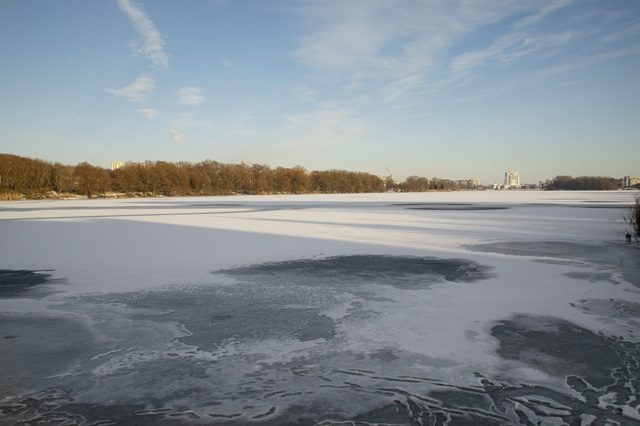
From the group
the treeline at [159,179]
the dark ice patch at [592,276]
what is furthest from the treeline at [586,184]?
the dark ice patch at [592,276]

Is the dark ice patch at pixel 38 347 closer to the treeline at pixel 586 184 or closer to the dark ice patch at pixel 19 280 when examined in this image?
the dark ice patch at pixel 19 280

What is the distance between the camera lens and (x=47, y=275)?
22.1ft

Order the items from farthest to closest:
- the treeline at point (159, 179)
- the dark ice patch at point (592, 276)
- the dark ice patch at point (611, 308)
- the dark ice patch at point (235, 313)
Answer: the treeline at point (159, 179), the dark ice patch at point (592, 276), the dark ice patch at point (611, 308), the dark ice patch at point (235, 313)

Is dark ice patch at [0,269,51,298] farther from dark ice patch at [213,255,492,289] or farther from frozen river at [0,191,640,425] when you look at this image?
dark ice patch at [213,255,492,289]

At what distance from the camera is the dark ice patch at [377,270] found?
6.27 m

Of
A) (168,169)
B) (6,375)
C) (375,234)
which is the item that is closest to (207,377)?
(6,375)

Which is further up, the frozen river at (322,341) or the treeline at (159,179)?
the treeline at (159,179)

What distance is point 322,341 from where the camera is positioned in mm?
3676

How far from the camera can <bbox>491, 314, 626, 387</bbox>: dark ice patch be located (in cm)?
301

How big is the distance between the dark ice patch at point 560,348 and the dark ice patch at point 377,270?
1906 millimetres

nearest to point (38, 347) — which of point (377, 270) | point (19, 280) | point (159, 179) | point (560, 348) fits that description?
point (19, 280)

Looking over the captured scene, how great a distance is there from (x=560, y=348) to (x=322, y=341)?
2032mm

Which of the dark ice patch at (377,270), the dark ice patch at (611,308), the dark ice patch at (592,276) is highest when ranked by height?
the dark ice patch at (611,308)

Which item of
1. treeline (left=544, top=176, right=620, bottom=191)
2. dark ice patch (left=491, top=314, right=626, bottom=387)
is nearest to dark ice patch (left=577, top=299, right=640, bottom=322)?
dark ice patch (left=491, top=314, right=626, bottom=387)
